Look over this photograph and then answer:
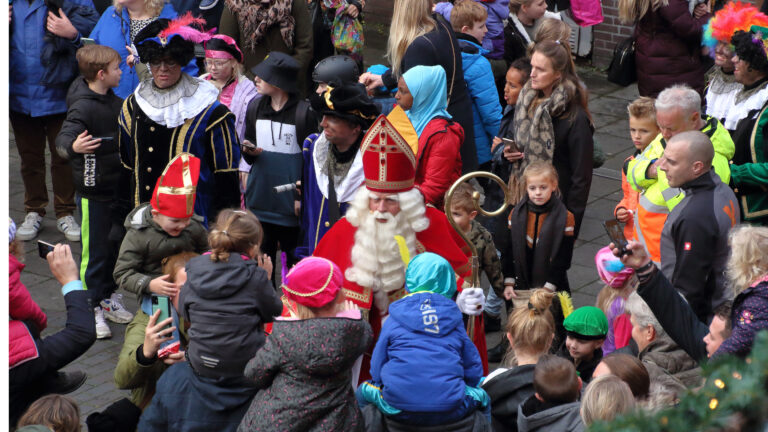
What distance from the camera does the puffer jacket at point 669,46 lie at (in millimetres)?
8484

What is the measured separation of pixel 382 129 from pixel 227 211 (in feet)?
3.20

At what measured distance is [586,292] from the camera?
758 cm

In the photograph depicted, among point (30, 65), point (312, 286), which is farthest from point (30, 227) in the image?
point (312, 286)

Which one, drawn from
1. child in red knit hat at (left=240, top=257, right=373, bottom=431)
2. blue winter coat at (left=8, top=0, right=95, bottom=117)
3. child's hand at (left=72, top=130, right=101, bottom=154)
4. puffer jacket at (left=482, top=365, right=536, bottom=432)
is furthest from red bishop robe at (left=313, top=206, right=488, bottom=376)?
blue winter coat at (left=8, top=0, right=95, bottom=117)

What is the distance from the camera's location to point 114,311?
7277mm

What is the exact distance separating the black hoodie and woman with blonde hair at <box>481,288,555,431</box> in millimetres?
3554

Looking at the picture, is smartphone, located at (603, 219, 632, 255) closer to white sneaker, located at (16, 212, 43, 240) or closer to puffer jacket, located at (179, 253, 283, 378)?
puffer jacket, located at (179, 253, 283, 378)

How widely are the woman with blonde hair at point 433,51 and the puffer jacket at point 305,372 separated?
3.53 metres

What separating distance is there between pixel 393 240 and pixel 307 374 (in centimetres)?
145

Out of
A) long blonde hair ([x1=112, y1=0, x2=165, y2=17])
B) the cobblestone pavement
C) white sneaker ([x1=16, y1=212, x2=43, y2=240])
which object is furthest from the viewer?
white sneaker ([x1=16, y1=212, x2=43, y2=240])

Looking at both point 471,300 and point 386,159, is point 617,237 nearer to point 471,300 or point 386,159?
point 471,300

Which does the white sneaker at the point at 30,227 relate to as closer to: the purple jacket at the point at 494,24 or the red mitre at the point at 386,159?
the purple jacket at the point at 494,24

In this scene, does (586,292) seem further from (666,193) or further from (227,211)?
(227,211)

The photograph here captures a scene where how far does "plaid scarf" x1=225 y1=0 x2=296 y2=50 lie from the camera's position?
8.89 m
